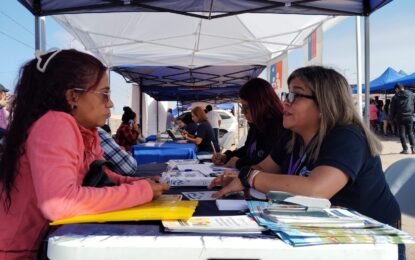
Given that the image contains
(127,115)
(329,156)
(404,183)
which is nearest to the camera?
(329,156)

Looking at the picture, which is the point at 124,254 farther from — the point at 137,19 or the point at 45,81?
the point at 137,19

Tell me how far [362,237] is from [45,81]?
100 centimetres

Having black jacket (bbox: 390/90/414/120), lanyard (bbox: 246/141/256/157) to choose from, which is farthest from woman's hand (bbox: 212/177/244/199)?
black jacket (bbox: 390/90/414/120)

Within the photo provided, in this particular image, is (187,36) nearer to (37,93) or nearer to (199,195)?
(199,195)

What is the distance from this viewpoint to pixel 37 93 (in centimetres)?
116

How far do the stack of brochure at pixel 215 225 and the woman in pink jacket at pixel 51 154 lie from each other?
0.19 metres

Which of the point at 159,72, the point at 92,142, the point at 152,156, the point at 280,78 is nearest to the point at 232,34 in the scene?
the point at 280,78

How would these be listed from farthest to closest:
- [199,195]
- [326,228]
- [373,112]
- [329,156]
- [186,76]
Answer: [373,112] < [186,76] < [199,195] < [329,156] < [326,228]

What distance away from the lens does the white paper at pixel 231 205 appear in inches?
46.4

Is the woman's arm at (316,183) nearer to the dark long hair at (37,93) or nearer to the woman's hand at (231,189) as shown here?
the woman's hand at (231,189)

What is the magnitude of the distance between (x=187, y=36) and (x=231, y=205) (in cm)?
541

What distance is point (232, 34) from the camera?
20.5ft

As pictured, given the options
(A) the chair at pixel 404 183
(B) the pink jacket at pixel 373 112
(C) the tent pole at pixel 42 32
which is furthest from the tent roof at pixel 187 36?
(B) the pink jacket at pixel 373 112

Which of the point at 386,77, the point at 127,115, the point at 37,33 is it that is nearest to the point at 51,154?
the point at 37,33
